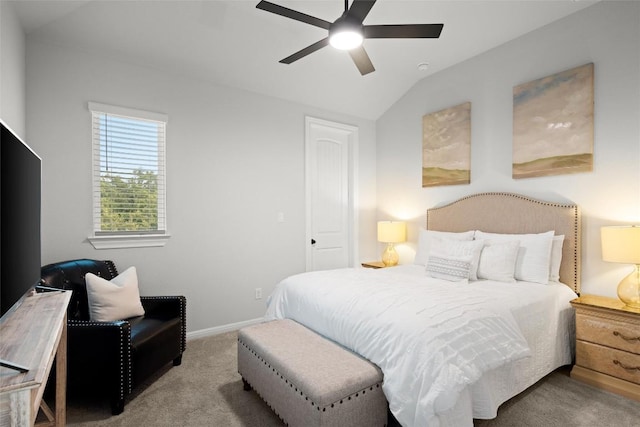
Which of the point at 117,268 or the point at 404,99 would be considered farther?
the point at 404,99

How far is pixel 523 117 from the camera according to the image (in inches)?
129

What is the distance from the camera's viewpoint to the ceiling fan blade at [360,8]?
191 centimetres

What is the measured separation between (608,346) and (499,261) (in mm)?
901

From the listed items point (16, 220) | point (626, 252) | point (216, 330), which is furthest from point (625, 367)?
point (16, 220)

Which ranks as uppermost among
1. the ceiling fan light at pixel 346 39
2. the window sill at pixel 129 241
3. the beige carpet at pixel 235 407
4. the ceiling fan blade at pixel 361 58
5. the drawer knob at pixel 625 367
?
the ceiling fan blade at pixel 361 58

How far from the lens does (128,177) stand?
3090 mm

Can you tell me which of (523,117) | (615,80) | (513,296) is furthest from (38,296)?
(615,80)

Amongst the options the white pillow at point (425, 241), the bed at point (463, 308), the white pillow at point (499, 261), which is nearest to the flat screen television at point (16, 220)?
the bed at point (463, 308)

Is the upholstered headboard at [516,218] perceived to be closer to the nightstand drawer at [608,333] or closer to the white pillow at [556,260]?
the white pillow at [556,260]

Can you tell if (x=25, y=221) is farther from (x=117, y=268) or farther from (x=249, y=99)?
(x=249, y=99)

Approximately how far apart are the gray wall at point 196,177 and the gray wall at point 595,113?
149 centimetres

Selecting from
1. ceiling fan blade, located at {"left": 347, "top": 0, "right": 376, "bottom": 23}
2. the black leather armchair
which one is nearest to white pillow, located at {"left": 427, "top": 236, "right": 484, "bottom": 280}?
ceiling fan blade, located at {"left": 347, "top": 0, "right": 376, "bottom": 23}

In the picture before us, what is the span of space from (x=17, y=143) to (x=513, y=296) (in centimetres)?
292

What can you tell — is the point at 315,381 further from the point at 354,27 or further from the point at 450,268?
the point at 354,27
